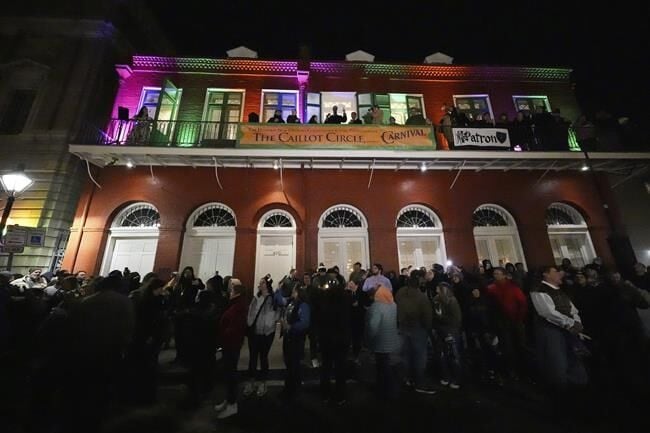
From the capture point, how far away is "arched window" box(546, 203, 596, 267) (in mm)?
9141

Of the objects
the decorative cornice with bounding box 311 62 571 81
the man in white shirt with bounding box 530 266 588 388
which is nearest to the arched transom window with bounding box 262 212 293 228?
the decorative cornice with bounding box 311 62 571 81

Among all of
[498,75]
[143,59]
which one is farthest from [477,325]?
[143,59]

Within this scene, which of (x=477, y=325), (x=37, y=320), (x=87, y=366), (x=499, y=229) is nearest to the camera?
(x=87, y=366)

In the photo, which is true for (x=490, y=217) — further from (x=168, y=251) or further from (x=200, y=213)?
(x=168, y=251)

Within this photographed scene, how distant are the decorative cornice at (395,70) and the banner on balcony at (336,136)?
3.80 m

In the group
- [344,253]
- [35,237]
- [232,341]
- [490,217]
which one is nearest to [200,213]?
[35,237]

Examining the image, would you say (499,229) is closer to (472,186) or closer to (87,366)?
(472,186)

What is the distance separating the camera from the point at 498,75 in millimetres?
11023

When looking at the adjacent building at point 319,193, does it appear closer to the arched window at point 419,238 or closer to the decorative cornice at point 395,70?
the arched window at point 419,238

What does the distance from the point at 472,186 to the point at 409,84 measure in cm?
493

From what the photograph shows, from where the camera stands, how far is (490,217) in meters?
9.54

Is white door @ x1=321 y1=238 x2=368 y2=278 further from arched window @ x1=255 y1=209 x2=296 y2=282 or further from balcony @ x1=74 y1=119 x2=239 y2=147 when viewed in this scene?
balcony @ x1=74 y1=119 x2=239 y2=147

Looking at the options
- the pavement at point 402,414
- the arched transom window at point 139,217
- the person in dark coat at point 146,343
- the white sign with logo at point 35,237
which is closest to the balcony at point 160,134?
the arched transom window at point 139,217

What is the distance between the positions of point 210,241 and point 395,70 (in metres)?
9.82
